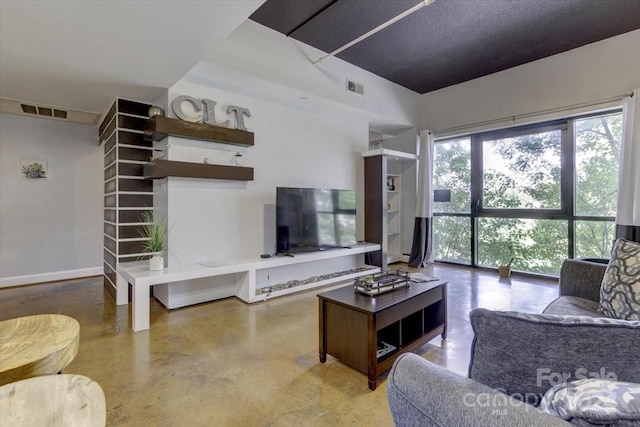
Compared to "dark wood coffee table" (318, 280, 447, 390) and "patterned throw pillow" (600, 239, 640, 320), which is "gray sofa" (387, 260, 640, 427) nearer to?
"dark wood coffee table" (318, 280, 447, 390)

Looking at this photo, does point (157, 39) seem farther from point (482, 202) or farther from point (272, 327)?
point (482, 202)

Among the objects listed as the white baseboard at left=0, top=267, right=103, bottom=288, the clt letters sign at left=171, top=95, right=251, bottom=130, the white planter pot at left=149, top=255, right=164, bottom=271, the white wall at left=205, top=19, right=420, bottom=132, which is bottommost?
the white baseboard at left=0, top=267, right=103, bottom=288

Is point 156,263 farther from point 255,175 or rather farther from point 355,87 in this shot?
point 355,87

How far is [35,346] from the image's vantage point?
1.30 metres

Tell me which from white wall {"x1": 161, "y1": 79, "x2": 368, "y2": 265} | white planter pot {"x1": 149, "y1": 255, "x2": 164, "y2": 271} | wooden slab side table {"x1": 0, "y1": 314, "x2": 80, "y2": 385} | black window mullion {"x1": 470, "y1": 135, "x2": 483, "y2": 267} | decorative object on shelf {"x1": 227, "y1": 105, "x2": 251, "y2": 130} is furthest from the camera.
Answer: black window mullion {"x1": 470, "y1": 135, "x2": 483, "y2": 267}

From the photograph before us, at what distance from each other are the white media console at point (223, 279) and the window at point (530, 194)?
2.04 m

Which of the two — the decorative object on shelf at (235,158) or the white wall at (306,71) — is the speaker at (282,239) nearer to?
the decorative object on shelf at (235,158)

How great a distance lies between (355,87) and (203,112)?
2.28 meters

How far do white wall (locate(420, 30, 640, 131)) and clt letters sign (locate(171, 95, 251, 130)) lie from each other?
11.9 ft

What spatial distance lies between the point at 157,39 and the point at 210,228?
1960 millimetres

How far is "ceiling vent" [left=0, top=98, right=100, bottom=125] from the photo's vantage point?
152 inches

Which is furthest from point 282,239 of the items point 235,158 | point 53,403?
point 53,403

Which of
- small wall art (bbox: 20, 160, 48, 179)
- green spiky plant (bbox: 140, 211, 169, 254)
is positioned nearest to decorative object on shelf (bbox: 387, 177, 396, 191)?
green spiky plant (bbox: 140, 211, 169, 254)

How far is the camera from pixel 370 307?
1.98m
